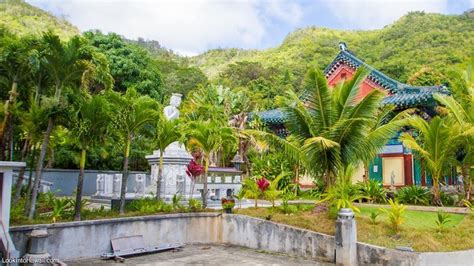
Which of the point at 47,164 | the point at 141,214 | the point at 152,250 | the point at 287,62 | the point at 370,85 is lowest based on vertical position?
the point at 152,250

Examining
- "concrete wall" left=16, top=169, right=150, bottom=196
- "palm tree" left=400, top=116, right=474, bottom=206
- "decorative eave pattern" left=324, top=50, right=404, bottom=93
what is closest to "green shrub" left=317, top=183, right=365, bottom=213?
"palm tree" left=400, top=116, right=474, bottom=206

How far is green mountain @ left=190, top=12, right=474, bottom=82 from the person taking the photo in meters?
36.8

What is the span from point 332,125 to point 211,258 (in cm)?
473

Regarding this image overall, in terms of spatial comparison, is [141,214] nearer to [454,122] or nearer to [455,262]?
[455,262]

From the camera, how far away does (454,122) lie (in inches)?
581

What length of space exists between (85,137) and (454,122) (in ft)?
39.5

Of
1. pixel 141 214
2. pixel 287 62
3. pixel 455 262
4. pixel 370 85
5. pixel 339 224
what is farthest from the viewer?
pixel 287 62

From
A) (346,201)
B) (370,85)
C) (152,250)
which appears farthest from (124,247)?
(370,85)

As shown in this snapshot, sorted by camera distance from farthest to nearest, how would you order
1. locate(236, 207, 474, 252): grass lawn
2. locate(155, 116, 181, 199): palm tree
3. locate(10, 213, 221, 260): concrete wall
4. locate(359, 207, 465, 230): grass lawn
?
locate(155, 116, 181, 199): palm tree, locate(359, 207, 465, 230): grass lawn, locate(10, 213, 221, 260): concrete wall, locate(236, 207, 474, 252): grass lawn

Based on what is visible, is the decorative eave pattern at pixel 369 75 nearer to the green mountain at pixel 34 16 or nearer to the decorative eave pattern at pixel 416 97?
the decorative eave pattern at pixel 416 97

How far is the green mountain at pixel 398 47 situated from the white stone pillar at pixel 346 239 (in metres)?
25.3

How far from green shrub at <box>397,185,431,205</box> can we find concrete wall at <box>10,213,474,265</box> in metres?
6.59

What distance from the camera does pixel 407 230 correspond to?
9828 millimetres

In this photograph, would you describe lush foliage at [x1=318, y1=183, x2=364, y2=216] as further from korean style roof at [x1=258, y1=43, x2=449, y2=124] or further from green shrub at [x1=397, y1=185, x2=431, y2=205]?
green shrub at [x1=397, y1=185, x2=431, y2=205]
